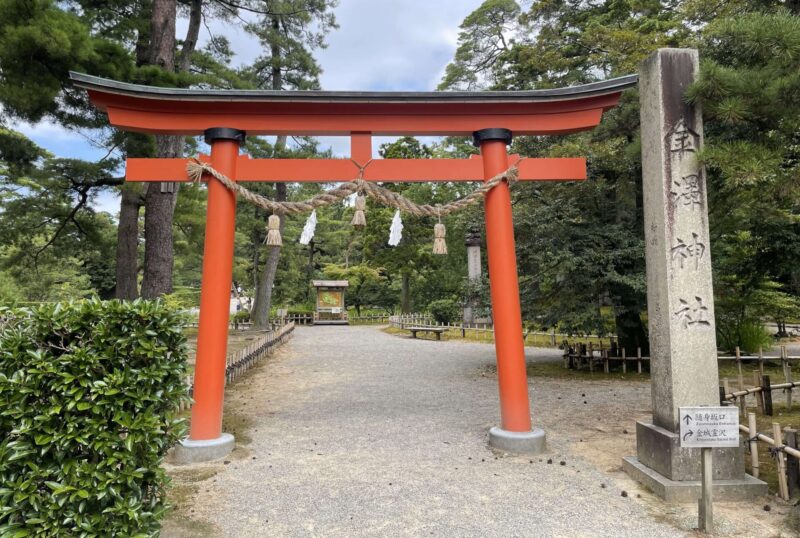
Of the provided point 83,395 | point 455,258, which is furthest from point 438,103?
point 455,258

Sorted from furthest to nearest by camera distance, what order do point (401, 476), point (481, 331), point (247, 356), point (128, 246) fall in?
point (481, 331), point (247, 356), point (128, 246), point (401, 476)

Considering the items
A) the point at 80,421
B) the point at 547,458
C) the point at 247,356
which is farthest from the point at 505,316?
the point at 247,356

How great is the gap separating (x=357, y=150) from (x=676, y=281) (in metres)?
3.63

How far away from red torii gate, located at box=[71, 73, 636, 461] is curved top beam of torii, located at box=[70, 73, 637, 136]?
12 mm

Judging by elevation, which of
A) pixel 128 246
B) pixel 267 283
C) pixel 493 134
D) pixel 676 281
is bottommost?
pixel 676 281

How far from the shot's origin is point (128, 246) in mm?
8812

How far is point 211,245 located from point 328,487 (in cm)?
285

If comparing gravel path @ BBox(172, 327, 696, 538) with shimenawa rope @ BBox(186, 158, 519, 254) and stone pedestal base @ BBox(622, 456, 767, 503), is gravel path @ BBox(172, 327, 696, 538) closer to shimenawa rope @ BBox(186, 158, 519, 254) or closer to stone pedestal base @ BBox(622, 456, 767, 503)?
stone pedestal base @ BBox(622, 456, 767, 503)

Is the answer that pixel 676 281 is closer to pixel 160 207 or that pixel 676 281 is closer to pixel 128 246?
pixel 160 207

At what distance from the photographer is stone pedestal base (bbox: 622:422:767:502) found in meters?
3.54

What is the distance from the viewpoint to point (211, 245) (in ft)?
16.2

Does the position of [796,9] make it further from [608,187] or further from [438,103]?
[438,103]

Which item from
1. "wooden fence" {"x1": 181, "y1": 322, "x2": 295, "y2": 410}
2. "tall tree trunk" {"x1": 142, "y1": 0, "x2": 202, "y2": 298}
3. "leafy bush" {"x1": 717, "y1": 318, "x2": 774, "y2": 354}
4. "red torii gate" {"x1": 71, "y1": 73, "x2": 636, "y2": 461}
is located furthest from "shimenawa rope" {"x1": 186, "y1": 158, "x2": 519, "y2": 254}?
"leafy bush" {"x1": 717, "y1": 318, "x2": 774, "y2": 354}

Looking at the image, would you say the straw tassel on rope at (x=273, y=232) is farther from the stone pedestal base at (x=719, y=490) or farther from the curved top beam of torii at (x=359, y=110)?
the stone pedestal base at (x=719, y=490)
